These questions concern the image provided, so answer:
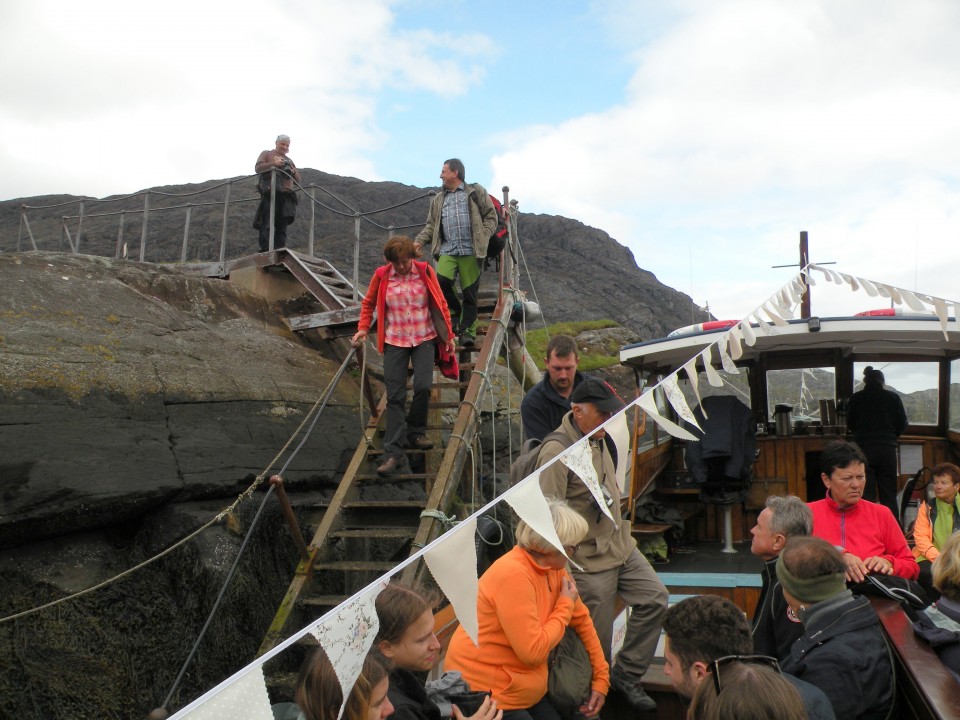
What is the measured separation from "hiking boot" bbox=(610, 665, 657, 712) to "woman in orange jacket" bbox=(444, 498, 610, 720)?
2.51 ft

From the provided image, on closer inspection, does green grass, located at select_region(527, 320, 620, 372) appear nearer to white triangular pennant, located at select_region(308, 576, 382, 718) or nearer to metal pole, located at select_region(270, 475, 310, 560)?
metal pole, located at select_region(270, 475, 310, 560)

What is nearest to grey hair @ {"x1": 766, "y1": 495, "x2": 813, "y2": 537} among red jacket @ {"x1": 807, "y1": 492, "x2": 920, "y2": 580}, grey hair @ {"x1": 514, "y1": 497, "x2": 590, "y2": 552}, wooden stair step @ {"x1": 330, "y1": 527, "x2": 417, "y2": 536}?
red jacket @ {"x1": 807, "y1": 492, "x2": 920, "y2": 580}

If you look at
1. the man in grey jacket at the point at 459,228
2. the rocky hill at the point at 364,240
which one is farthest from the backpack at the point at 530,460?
the rocky hill at the point at 364,240

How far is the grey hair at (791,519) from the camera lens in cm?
360

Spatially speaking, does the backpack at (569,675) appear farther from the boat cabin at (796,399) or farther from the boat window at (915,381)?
the boat window at (915,381)

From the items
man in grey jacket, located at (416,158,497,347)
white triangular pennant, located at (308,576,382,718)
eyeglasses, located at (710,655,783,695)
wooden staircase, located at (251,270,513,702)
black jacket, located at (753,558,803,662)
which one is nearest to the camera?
white triangular pennant, located at (308,576,382,718)

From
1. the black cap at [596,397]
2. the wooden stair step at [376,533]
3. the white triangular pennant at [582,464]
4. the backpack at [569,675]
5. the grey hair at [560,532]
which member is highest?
the black cap at [596,397]

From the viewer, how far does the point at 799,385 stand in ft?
27.4

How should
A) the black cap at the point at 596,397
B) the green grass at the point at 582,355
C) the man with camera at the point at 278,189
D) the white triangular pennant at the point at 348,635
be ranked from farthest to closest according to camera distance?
the green grass at the point at 582,355 < the man with camera at the point at 278,189 < the black cap at the point at 596,397 < the white triangular pennant at the point at 348,635

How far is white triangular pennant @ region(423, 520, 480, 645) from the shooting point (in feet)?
7.21

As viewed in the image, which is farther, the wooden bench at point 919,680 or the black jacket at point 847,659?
the black jacket at point 847,659

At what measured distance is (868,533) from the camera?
14.1 feet

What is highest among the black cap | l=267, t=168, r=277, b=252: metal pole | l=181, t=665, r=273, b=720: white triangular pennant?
l=267, t=168, r=277, b=252: metal pole

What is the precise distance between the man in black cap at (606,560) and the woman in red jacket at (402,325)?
2679mm
